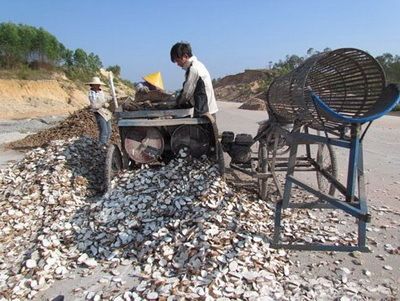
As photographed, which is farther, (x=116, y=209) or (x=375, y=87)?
(x=116, y=209)

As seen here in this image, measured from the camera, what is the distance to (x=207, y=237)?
13.8 ft

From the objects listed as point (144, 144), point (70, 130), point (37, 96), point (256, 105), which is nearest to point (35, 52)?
point (37, 96)

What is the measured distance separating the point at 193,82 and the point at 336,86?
1834mm

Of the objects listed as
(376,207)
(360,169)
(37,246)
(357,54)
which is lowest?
(376,207)

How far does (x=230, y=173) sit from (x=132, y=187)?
2.26 metres

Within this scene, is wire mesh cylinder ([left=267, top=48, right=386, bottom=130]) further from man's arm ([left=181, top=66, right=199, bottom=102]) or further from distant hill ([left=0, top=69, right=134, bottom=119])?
distant hill ([left=0, top=69, right=134, bottom=119])

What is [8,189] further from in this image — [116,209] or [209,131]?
[209,131]

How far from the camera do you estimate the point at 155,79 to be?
21.2 feet

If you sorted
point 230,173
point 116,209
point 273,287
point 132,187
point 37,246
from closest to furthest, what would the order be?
point 273,287
point 37,246
point 116,209
point 132,187
point 230,173

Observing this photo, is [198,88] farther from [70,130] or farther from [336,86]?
[70,130]

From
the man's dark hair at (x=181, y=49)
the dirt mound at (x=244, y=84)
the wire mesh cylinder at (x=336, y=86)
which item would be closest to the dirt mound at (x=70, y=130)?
the man's dark hair at (x=181, y=49)

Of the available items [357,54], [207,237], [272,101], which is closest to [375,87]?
[357,54]

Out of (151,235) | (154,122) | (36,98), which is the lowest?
(151,235)


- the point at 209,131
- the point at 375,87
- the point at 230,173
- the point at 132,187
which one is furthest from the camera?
the point at 230,173
